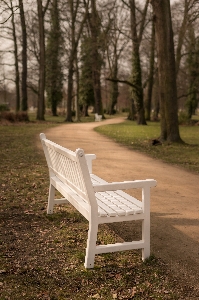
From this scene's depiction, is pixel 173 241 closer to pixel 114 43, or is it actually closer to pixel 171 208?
pixel 171 208

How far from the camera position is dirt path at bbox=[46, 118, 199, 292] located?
4.27 meters

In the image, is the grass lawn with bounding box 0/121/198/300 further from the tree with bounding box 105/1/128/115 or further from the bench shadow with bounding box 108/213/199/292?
the tree with bounding box 105/1/128/115

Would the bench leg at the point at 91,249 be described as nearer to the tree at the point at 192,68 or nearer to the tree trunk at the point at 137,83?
the tree trunk at the point at 137,83

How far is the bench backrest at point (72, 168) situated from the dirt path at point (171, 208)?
1084 mm

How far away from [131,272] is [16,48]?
1621 inches

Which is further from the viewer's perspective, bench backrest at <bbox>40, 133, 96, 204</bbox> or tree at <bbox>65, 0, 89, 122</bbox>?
tree at <bbox>65, 0, 89, 122</bbox>

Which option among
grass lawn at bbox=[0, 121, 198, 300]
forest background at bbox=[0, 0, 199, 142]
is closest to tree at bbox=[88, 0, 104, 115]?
forest background at bbox=[0, 0, 199, 142]

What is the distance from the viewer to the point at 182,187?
26.8ft

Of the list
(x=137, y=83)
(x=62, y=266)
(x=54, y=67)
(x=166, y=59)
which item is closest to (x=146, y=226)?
(x=62, y=266)

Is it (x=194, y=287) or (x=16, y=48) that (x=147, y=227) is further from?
(x=16, y=48)

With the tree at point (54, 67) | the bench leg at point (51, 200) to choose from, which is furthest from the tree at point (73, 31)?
the bench leg at point (51, 200)

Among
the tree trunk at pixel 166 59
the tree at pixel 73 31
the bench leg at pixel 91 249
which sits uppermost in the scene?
the tree at pixel 73 31

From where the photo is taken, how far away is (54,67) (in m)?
49.0

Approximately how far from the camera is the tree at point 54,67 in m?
46.4
